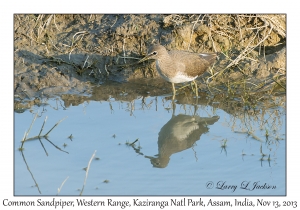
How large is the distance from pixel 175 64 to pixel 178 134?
160 cm

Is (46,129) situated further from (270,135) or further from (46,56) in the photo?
(270,135)

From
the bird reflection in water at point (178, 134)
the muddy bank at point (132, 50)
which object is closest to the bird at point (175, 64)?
the muddy bank at point (132, 50)

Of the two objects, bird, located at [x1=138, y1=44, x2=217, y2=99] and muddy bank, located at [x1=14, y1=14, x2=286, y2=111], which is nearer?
bird, located at [x1=138, y1=44, x2=217, y2=99]

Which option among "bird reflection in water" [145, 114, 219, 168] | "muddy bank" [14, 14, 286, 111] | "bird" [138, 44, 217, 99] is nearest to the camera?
"bird reflection in water" [145, 114, 219, 168]

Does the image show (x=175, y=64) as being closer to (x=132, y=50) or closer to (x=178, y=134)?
(x=132, y=50)

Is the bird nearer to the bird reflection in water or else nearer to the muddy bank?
the muddy bank

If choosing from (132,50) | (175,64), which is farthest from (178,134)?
(132,50)

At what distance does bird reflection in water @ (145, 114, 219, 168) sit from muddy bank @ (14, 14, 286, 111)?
1.19 m

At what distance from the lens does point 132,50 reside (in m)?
10.5

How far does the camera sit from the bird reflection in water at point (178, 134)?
7389 mm

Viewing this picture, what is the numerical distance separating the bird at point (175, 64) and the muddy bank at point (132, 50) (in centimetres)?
51

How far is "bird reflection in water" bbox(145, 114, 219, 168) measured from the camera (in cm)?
739

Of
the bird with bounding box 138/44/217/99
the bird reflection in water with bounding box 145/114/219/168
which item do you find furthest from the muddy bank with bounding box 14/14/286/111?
the bird reflection in water with bounding box 145/114/219/168

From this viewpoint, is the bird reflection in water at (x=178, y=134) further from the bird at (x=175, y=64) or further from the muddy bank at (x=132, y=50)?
the muddy bank at (x=132, y=50)
